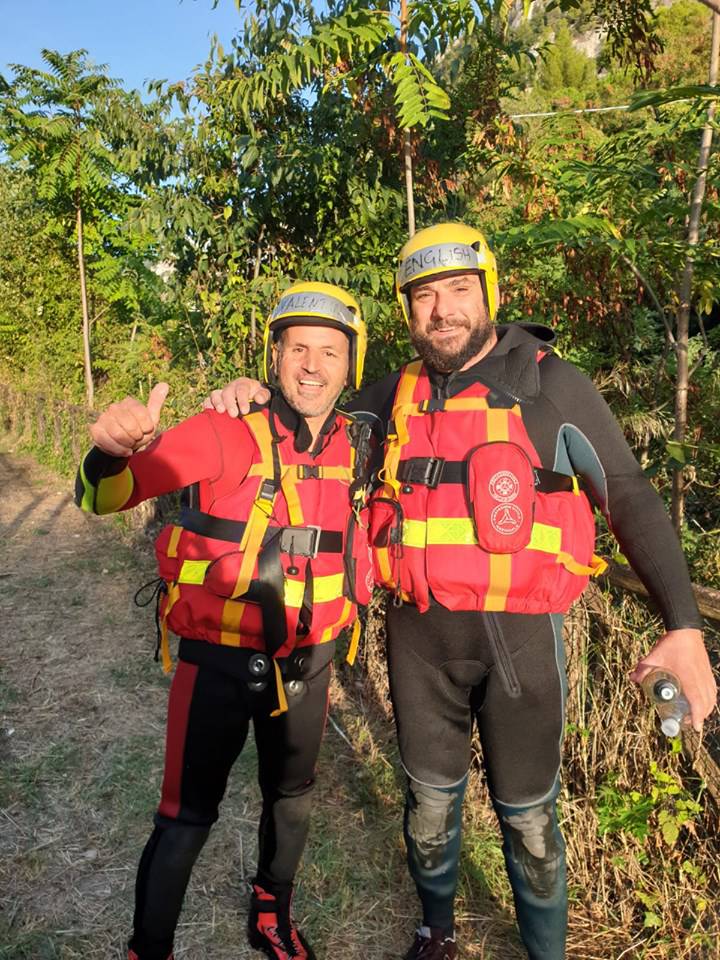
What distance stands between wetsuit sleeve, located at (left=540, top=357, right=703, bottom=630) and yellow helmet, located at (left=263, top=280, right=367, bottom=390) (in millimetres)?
718

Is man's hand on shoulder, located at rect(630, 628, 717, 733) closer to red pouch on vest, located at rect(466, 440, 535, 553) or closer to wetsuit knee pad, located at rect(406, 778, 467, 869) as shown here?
red pouch on vest, located at rect(466, 440, 535, 553)

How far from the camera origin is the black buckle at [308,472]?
2.33 m

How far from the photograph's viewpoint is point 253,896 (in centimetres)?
285

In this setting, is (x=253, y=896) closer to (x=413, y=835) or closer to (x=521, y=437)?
(x=413, y=835)

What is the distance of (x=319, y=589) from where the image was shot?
2.32 metres

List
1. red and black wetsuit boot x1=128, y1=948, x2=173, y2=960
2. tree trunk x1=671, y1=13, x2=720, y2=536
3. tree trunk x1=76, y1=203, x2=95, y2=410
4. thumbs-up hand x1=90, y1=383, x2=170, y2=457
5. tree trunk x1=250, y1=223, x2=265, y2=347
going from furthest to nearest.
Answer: tree trunk x1=76, y1=203, x2=95, y2=410 → tree trunk x1=250, y1=223, x2=265, y2=347 → tree trunk x1=671, y1=13, x2=720, y2=536 → red and black wetsuit boot x1=128, y1=948, x2=173, y2=960 → thumbs-up hand x1=90, y1=383, x2=170, y2=457

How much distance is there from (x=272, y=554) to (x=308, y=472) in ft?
1.08

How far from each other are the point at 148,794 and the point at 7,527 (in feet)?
19.9

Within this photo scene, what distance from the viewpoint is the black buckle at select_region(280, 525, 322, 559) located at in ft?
7.40

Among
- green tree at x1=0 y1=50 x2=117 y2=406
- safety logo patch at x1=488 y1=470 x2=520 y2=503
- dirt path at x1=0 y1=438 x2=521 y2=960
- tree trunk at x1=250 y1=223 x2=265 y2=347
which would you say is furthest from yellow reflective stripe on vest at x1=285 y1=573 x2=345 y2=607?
green tree at x1=0 y1=50 x2=117 y2=406

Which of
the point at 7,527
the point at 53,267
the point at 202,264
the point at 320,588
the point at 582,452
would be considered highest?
the point at 53,267

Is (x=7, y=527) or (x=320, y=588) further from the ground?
(x=320, y=588)

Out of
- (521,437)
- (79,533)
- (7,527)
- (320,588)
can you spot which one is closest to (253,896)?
(320,588)

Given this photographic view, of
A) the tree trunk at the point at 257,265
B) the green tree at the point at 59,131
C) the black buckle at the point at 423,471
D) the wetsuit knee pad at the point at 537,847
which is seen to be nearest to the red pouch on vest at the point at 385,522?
the black buckle at the point at 423,471
